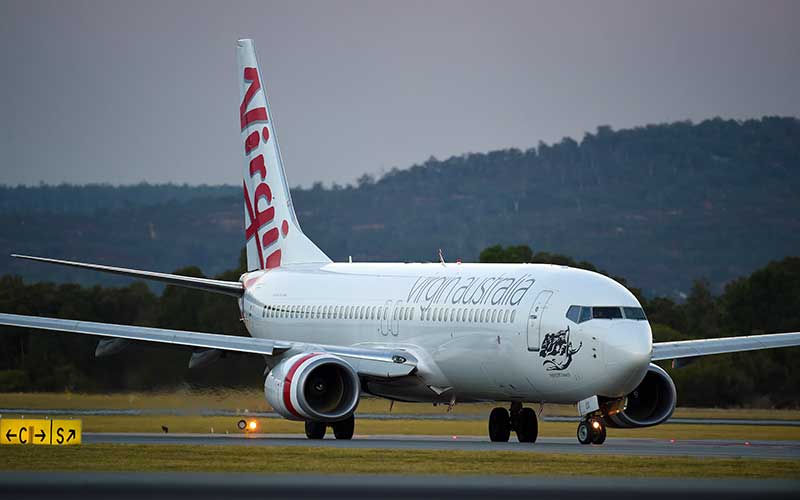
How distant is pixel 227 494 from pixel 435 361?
1621 cm

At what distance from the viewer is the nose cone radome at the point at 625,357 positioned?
31.7 m

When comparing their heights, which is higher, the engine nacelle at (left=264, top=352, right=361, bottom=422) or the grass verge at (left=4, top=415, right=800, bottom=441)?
the engine nacelle at (left=264, top=352, right=361, bottom=422)

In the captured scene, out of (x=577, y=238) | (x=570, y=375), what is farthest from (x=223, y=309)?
(x=577, y=238)

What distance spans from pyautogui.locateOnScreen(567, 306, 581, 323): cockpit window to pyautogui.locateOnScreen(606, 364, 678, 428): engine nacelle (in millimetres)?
2664

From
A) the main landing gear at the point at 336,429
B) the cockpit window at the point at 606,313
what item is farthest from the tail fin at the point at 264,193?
the cockpit window at the point at 606,313

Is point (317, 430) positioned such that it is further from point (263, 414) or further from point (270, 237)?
point (270, 237)

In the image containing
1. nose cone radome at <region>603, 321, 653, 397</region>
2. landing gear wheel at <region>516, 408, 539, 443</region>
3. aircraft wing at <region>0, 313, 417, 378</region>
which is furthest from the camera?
aircraft wing at <region>0, 313, 417, 378</region>

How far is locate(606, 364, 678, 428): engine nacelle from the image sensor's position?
34.5m

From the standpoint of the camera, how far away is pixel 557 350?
32688 mm

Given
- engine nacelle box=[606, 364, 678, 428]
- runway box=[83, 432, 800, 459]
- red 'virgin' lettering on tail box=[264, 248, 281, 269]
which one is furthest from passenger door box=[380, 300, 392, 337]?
red 'virgin' lettering on tail box=[264, 248, 281, 269]

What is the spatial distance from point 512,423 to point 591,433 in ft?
12.4

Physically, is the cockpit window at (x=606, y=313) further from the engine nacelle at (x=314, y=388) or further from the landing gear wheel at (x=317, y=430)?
the landing gear wheel at (x=317, y=430)

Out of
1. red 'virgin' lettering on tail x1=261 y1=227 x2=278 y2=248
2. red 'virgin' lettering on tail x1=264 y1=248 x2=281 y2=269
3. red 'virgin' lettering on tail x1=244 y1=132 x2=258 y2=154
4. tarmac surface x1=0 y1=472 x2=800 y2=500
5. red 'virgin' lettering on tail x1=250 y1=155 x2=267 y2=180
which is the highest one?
red 'virgin' lettering on tail x1=244 y1=132 x2=258 y2=154

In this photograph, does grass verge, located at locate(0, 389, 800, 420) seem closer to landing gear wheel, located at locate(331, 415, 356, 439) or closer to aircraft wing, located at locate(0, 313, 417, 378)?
aircraft wing, located at locate(0, 313, 417, 378)
